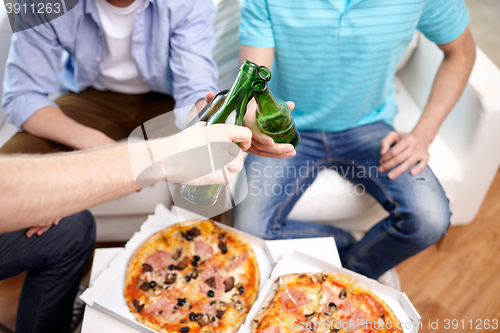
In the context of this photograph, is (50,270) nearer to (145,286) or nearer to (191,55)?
(145,286)

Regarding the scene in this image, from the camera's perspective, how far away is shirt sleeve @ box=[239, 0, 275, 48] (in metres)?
1.18

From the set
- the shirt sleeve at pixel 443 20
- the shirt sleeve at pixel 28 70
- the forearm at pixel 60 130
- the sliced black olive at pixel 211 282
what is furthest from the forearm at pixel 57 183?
the shirt sleeve at pixel 443 20

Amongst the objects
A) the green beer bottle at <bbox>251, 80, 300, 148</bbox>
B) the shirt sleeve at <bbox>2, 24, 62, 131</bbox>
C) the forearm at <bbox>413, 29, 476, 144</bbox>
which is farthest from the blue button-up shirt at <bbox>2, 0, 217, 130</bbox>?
the forearm at <bbox>413, 29, 476, 144</bbox>

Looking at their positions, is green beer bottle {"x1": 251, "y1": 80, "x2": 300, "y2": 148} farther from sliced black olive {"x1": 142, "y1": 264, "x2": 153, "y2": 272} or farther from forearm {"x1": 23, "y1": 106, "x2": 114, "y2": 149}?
forearm {"x1": 23, "y1": 106, "x2": 114, "y2": 149}

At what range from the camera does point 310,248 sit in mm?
1055

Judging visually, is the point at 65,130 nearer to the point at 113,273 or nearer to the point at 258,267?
the point at 113,273

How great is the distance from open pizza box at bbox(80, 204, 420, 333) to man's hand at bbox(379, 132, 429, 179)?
0.34 metres

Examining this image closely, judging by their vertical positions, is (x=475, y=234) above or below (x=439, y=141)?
below

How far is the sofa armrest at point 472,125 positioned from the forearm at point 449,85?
0.08 meters

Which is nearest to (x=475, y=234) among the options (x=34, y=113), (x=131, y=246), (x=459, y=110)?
(x=459, y=110)

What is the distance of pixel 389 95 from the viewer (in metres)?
1.43

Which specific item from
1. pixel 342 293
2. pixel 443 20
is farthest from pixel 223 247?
pixel 443 20

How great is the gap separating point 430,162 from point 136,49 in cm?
Result: 109

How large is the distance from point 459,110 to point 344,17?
597 mm
